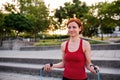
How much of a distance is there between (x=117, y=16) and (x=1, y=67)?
14.8 meters

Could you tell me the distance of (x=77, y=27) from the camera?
2.77 m

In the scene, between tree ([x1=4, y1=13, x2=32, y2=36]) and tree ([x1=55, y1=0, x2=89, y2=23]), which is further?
tree ([x1=55, y1=0, x2=89, y2=23])

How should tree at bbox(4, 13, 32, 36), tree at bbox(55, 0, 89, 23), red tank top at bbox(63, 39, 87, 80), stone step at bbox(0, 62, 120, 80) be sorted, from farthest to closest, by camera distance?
tree at bbox(55, 0, 89, 23)
tree at bbox(4, 13, 32, 36)
stone step at bbox(0, 62, 120, 80)
red tank top at bbox(63, 39, 87, 80)

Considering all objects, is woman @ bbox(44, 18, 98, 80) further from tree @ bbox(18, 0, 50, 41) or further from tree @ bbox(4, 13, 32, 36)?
tree @ bbox(18, 0, 50, 41)

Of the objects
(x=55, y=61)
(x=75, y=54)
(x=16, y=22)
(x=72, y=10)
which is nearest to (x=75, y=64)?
(x=75, y=54)

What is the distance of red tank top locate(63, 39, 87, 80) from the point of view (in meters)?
2.67

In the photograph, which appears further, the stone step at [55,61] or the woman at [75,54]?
the stone step at [55,61]

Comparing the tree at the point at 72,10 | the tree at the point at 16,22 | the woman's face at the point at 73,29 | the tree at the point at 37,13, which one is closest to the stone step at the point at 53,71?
the woman's face at the point at 73,29

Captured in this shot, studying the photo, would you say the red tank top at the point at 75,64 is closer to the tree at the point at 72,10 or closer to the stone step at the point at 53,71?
the stone step at the point at 53,71

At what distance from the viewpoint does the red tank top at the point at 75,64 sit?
2.67 metres

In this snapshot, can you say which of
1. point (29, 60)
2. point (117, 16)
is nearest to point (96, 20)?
point (117, 16)

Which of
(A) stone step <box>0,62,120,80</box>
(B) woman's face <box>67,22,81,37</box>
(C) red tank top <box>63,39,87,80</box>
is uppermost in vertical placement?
(B) woman's face <box>67,22,81,37</box>

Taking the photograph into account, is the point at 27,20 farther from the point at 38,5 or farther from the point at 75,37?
the point at 75,37

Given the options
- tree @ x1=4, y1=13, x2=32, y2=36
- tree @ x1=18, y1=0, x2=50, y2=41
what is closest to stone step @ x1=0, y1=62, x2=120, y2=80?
tree @ x1=4, y1=13, x2=32, y2=36
